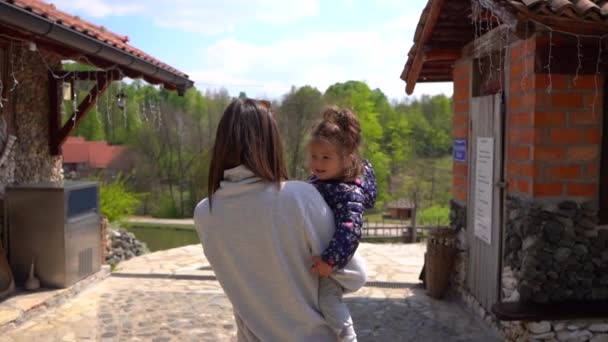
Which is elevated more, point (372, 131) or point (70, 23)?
point (70, 23)

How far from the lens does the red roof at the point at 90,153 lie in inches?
1476

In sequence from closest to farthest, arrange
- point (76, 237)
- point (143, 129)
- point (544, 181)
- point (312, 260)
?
1. point (312, 260)
2. point (544, 181)
3. point (76, 237)
4. point (143, 129)

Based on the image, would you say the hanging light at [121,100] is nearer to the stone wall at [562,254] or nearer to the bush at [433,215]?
the stone wall at [562,254]

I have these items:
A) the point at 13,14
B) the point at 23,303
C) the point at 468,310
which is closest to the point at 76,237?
the point at 23,303

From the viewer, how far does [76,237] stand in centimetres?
608

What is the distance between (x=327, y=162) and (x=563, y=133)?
2.58 metres

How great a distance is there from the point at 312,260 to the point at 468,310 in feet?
13.7

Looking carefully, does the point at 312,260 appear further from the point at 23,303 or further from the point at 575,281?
the point at 23,303

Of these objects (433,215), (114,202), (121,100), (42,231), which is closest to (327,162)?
(42,231)

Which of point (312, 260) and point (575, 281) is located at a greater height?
point (312, 260)

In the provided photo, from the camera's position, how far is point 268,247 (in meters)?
1.77

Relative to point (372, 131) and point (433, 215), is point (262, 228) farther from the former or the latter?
point (433, 215)

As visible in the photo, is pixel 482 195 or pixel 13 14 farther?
pixel 482 195

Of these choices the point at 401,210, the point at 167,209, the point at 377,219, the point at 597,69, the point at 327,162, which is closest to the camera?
the point at 327,162
